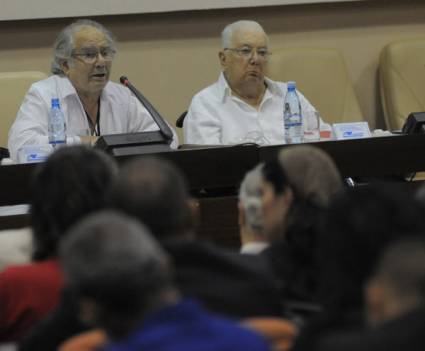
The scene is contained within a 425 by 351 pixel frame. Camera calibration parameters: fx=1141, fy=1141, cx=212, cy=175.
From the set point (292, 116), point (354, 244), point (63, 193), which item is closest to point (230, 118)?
point (292, 116)

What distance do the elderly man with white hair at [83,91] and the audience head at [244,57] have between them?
0.46 m

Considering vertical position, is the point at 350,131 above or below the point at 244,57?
below

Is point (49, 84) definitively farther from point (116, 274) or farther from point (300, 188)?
point (116, 274)

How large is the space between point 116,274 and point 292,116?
3.65 meters

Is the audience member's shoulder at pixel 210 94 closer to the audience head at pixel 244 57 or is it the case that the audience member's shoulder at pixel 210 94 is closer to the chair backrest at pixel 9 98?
the audience head at pixel 244 57

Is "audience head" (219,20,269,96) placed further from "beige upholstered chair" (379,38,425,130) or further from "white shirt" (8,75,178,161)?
"beige upholstered chair" (379,38,425,130)

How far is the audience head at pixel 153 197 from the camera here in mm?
2102

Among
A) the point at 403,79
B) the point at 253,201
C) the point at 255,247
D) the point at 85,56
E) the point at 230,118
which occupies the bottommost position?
the point at 255,247

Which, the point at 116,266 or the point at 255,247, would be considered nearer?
the point at 116,266

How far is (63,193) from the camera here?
248 centimetres

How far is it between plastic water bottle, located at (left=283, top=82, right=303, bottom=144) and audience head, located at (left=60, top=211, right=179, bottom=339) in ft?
10.9

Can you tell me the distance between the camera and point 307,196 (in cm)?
272

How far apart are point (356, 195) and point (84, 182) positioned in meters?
0.78

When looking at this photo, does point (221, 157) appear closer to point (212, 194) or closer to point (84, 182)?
point (212, 194)
